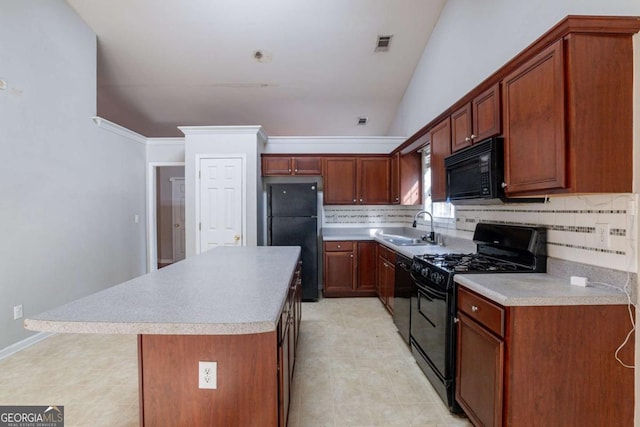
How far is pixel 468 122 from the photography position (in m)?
2.18

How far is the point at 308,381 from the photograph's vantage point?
7.20 ft

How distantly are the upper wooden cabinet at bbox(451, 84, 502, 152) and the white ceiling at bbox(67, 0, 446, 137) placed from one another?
2074mm

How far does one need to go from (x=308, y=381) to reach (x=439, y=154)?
2232 millimetres

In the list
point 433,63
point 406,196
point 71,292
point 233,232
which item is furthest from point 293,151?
point 71,292

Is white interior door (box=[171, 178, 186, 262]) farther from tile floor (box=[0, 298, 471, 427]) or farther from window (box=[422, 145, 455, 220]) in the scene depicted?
window (box=[422, 145, 455, 220])

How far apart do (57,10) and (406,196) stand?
15.0 feet

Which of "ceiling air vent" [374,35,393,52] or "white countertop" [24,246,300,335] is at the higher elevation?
"ceiling air vent" [374,35,393,52]

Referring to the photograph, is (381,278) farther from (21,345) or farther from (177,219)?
(177,219)

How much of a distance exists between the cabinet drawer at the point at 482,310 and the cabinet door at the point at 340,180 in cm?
283

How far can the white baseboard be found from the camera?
8.31ft

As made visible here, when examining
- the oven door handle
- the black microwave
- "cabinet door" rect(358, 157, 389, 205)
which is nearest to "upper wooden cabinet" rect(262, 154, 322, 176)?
"cabinet door" rect(358, 157, 389, 205)

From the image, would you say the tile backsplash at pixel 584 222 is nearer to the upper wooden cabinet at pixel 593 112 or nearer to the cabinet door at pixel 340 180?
the upper wooden cabinet at pixel 593 112

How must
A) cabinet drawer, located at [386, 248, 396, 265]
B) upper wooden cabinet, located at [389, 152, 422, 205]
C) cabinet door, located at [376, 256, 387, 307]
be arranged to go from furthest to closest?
upper wooden cabinet, located at [389, 152, 422, 205], cabinet door, located at [376, 256, 387, 307], cabinet drawer, located at [386, 248, 396, 265]

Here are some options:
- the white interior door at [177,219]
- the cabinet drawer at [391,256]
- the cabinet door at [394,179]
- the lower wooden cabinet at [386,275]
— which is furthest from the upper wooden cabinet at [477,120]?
the white interior door at [177,219]
